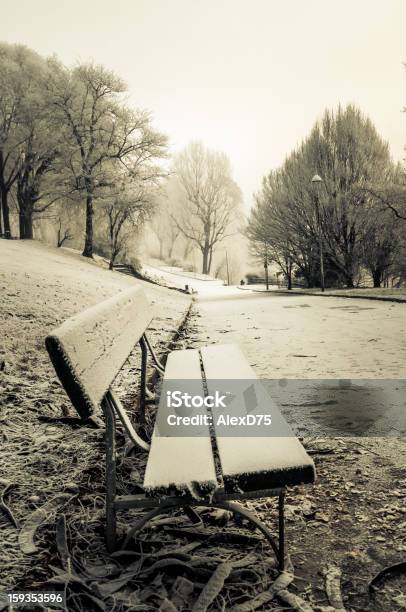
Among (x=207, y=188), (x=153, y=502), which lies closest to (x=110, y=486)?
(x=153, y=502)

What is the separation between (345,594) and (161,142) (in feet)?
77.4

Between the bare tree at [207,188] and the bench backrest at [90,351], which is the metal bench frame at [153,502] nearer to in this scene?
the bench backrest at [90,351]

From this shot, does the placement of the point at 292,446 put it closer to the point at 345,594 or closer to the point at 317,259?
the point at 345,594

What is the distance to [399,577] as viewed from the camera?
1.40 m

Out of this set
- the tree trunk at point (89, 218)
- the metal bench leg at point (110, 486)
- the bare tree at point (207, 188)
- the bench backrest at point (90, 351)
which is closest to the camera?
the bench backrest at point (90, 351)

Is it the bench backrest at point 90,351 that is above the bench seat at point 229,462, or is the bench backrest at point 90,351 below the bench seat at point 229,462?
above

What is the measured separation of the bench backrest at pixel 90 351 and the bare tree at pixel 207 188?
43.7 metres

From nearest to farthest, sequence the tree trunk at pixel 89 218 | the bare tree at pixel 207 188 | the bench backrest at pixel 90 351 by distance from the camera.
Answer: the bench backrest at pixel 90 351 → the tree trunk at pixel 89 218 → the bare tree at pixel 207 188

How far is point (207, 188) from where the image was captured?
4425cm

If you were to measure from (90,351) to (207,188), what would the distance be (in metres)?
44.7

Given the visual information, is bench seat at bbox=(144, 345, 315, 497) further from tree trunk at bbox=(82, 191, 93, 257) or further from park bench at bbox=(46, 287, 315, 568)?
tree trunk at bbox=(82, 191, 93, 257)

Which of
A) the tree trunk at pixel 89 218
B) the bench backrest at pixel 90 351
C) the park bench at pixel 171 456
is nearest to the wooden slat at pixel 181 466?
the park bench at pixel 171 456

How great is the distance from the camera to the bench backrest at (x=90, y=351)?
1.22 metres

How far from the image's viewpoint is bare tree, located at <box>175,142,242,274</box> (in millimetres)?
43906
